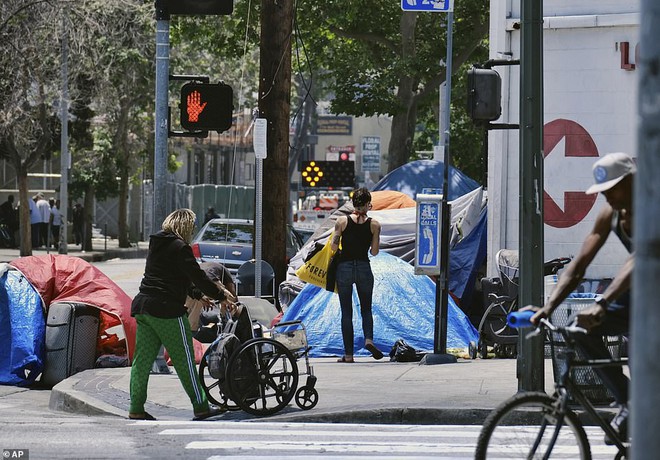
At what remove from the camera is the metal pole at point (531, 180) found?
9828 mm

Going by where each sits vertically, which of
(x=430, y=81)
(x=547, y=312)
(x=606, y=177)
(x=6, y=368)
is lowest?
(x=6, y=368)

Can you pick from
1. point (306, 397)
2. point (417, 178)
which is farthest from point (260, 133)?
point (417, 178)

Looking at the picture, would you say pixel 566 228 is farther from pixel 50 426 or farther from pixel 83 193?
pixel 83 193

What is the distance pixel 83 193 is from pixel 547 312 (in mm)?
41946

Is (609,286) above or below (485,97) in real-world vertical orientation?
below

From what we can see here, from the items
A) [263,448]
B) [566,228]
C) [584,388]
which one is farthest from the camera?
[566,228]

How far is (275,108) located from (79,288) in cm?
593

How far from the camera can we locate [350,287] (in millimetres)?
13445

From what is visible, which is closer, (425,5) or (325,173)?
(425,5)

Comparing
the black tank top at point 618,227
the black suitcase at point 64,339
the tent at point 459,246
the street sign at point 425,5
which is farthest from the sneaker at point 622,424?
the tent at point 459,246

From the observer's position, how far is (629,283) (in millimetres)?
6117

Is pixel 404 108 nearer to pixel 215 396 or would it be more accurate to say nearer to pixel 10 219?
pixel 10 219

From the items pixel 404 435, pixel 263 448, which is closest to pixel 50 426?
pixel 263 448

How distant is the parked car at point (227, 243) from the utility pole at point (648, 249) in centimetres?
1918
